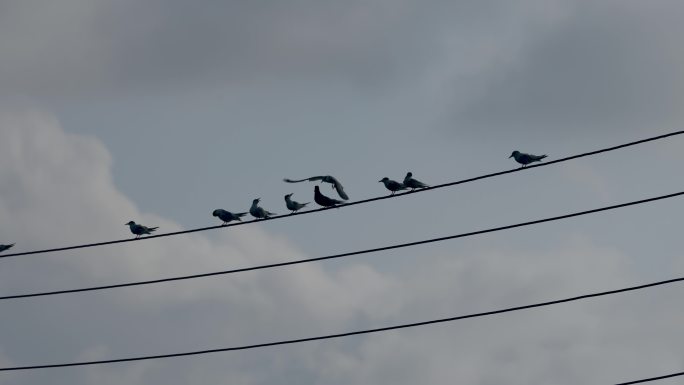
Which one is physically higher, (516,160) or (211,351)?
(516,160)

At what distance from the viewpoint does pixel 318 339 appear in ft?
97.0

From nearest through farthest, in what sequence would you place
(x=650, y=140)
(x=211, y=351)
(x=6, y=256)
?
(x=650, y=140), (x=211, y=351), (x=6, y=256)

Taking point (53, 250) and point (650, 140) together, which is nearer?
point (650, 140)

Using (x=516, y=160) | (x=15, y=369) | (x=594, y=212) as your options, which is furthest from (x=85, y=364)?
(x=516, y=160)

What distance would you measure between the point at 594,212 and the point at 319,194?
1157 centimetres

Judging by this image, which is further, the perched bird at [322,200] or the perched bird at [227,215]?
the perched bird at [227,215]

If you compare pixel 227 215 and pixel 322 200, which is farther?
pixel 227 215

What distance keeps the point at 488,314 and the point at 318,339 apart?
297 centimetres

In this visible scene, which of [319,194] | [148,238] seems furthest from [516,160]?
[148,238]

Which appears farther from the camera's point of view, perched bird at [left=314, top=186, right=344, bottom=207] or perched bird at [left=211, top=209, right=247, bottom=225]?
perched bird at [left=211, top=209, right=247, bottom=225]

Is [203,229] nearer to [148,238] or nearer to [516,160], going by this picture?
[148,238]

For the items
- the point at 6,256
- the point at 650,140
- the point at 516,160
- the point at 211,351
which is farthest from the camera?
the point at 516,160

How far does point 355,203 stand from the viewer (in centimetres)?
2886

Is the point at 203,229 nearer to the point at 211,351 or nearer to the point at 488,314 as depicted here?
the point at 211,351
